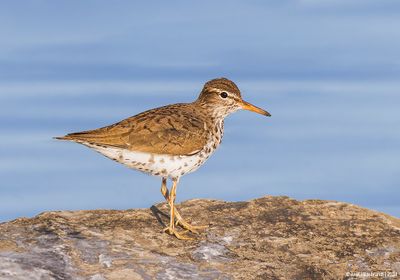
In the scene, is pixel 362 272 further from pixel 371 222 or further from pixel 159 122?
pixel 159 122

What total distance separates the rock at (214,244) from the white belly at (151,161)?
33.7 inches

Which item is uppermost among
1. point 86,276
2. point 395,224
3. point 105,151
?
point 105,151

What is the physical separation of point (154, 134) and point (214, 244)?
6.87 feet

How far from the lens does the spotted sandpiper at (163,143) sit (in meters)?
11.9

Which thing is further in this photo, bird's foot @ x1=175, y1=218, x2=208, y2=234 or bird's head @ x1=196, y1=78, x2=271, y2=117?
bird's head @ x1=196, y1=78, x2=271, y2=117

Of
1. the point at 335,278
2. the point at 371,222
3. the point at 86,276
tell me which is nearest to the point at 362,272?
the point at 335,278

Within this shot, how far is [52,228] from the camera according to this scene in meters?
11.3

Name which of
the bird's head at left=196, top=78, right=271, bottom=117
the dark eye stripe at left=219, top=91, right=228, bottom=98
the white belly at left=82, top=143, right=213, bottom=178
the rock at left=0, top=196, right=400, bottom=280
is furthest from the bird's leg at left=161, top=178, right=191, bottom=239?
the dark eye stripe at left=219, top=91, right=228, bottom=98

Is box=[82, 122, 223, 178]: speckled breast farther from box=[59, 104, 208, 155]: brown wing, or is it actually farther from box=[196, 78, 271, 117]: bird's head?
box=[196, 78, 271, 117]: bird's head

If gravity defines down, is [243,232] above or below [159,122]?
below

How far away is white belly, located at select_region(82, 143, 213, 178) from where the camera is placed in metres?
11.9

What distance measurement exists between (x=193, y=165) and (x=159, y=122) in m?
0.90

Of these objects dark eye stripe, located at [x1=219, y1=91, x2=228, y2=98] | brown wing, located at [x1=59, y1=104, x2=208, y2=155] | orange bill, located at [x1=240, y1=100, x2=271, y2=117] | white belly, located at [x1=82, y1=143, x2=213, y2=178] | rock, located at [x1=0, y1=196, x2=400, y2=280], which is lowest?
rock, located at [x1=0, y1=196, x2=400, y2=280]

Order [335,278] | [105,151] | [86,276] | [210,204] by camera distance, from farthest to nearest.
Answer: [210,204] → [105,151] → [335,278] → [86,276]
